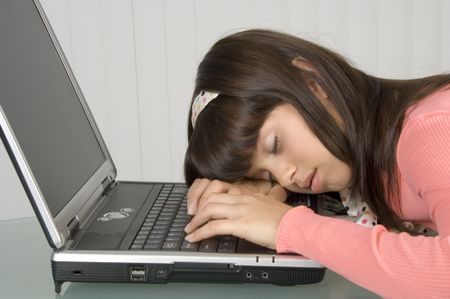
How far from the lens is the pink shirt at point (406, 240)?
685 millimetres

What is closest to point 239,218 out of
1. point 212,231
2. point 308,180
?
point 212,231

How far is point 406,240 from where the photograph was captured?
2.38ft

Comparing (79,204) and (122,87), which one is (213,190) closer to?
(79,204)

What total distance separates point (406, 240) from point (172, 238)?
29 cm

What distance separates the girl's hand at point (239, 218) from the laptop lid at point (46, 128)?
0.17 metres

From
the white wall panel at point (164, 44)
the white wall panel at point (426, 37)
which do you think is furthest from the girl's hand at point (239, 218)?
the white wall panel at point (426, 37)

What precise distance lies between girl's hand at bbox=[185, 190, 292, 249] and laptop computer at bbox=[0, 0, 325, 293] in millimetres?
14

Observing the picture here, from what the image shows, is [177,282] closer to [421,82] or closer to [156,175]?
[421,82]

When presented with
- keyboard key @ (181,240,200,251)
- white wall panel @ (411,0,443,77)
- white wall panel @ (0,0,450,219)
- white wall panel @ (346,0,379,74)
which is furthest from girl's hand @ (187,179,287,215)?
white wall panel @ (411,0,443,77)

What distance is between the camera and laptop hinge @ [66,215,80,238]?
80cm

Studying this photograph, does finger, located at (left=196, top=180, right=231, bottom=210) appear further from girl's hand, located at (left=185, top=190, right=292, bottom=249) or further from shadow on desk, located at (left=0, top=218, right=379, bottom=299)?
shadow on desk, located at (left=0, top=218, right=379, bottom=299)

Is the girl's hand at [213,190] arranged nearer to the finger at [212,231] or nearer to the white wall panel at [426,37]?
the finger at [212,231]

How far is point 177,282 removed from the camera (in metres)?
0.75

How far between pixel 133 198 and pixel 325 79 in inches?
15.2
